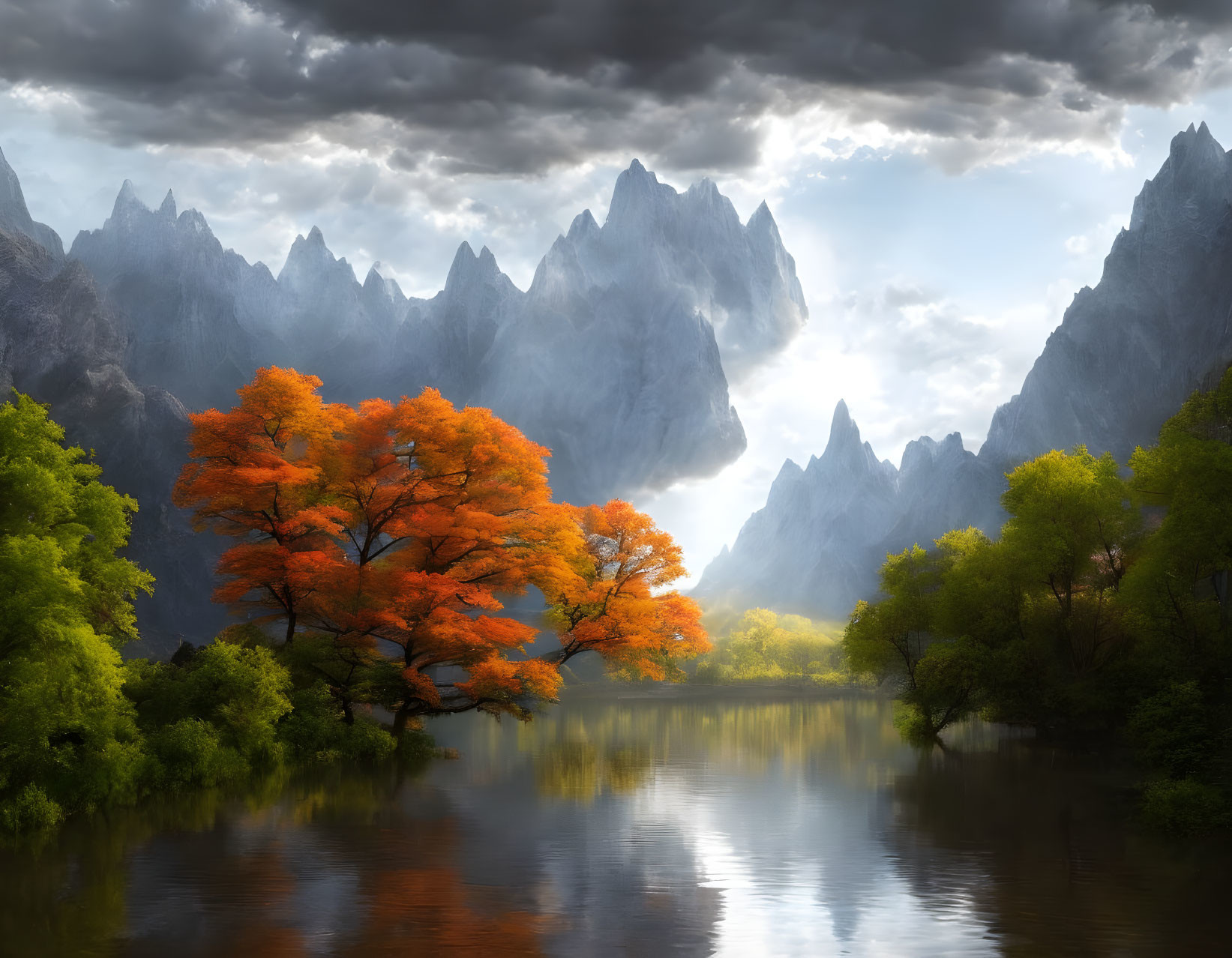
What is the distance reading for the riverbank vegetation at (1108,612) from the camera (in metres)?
31.0

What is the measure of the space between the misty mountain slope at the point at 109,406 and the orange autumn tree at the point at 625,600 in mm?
76316

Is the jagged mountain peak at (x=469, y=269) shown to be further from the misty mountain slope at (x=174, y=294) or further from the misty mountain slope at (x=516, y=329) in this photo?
the misty mountain slope at (x=174, y=294)

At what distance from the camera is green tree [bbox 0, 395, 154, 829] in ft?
81.0

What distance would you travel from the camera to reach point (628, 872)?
21391mm

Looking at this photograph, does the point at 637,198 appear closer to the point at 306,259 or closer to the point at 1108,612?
the point at 306,259

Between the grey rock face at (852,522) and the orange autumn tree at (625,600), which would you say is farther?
the grey rock face at (852,522)

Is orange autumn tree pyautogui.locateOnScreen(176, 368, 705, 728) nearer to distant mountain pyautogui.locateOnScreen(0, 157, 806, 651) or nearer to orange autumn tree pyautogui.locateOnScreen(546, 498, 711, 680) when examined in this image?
orange autumn tree pyautogui.locateOnScreen(546, 498, 711, 680)

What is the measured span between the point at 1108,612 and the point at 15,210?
491 feet

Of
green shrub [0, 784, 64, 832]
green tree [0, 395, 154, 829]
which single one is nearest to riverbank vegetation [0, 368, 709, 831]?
green tree [0, 395, 154, 829]

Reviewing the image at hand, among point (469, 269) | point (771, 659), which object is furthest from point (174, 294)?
point (771, 659)

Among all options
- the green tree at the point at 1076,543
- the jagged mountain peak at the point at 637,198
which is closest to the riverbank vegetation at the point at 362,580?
the green tree at the point at 1076,543

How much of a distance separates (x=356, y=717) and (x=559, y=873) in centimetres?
2231

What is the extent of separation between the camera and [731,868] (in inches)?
851

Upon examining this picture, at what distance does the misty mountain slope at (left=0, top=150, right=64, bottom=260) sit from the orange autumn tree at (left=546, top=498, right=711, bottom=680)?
122m
